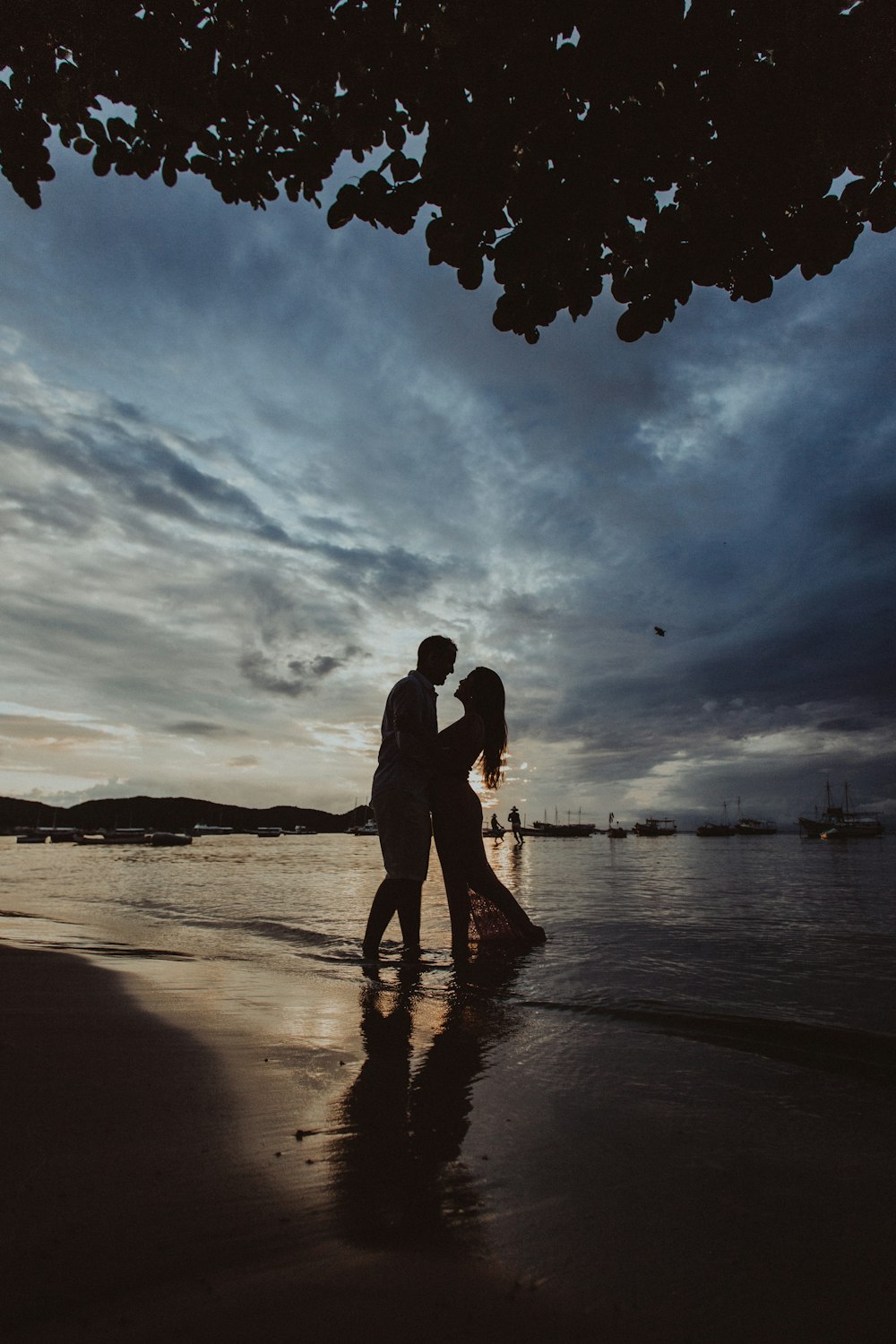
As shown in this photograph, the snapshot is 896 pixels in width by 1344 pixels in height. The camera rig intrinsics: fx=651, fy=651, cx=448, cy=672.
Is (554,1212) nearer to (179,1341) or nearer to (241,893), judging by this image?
(179,1341)

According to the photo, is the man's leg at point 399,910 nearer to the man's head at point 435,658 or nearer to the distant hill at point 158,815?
the man's head at point 435,658

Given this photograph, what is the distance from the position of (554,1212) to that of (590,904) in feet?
23.8

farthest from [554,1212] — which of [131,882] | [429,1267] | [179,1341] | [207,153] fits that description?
[131,882]

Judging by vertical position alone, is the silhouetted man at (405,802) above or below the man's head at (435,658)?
below

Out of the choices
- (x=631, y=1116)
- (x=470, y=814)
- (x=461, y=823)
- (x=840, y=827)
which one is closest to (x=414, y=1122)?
(x=631, y=1116)

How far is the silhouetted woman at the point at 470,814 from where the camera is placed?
184 inches

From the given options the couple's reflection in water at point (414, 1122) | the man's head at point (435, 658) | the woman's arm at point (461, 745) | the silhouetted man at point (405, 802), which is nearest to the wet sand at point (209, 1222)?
the couple's reflection in water at point (414, 1122)

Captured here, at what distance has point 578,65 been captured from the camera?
270 cm

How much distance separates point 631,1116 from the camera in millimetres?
1962

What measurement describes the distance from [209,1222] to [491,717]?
398 cm

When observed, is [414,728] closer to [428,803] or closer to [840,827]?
[428,803]

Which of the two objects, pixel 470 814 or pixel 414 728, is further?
pixel 470 814

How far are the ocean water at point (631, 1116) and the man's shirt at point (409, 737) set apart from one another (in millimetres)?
1262

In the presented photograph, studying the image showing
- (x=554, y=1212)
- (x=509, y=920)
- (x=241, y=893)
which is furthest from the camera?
(x=241, y=893)
